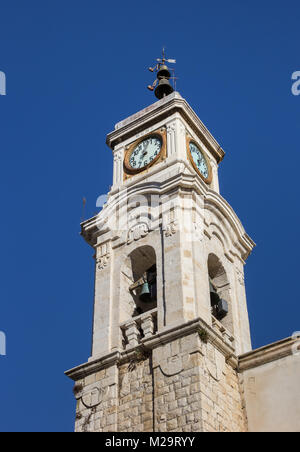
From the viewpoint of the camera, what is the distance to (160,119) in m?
24.7

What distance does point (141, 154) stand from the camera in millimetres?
24203

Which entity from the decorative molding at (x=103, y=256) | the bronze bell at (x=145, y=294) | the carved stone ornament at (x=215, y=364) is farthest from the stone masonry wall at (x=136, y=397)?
the decorative molding at (x=103, y=256)

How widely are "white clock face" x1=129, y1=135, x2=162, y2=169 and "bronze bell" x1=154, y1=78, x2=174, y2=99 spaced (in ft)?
14.6

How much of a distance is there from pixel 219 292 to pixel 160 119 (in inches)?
248

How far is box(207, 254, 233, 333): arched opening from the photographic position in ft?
69.3

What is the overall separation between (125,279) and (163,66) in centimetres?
1135

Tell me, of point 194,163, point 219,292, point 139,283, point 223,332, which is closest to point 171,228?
point 139,283

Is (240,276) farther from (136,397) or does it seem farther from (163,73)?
(163,73)

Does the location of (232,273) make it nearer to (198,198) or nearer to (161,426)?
(198,198)

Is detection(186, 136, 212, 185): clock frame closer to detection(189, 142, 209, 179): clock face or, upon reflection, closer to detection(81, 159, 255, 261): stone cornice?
detection(189, 142, 209, 179): clock face

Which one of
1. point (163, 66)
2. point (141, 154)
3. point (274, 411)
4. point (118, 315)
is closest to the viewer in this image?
point (274, 411)

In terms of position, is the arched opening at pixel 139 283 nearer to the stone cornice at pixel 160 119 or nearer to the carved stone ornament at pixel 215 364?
the carved stone ornament at pixel 215 364

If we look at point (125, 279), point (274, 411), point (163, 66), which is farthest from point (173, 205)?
point (163, 66)

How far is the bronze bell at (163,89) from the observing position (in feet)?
93.4
